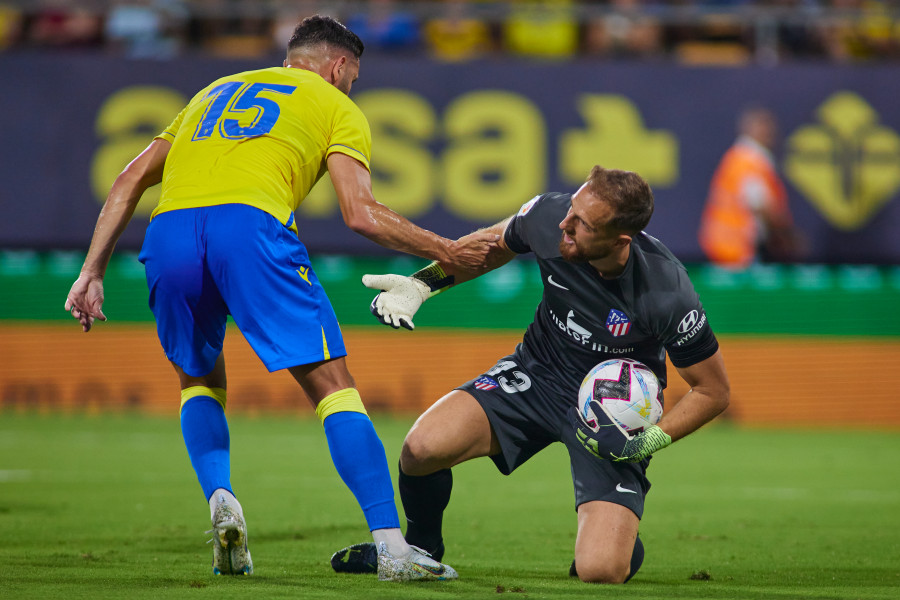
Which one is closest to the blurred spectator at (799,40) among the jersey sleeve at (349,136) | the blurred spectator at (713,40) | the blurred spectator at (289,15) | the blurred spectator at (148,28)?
the blurred spectator at (713,40)

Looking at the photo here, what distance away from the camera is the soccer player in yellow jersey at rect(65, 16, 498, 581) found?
3.90 m

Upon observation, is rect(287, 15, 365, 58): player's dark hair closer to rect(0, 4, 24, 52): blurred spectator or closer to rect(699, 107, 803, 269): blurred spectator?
rect(699, 107, 803, 269): blurred spectator

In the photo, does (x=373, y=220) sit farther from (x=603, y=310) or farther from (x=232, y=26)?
(x=232, y=26)

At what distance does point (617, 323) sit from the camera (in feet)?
14.7

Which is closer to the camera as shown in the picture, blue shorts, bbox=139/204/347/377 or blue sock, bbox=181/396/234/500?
blue shorts, bbox=139/204/347/377

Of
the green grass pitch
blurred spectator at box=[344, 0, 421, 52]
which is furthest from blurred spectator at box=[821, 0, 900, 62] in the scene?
blurred spectator at box=[344, 0, 421, 52]

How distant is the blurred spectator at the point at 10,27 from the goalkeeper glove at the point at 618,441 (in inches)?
384

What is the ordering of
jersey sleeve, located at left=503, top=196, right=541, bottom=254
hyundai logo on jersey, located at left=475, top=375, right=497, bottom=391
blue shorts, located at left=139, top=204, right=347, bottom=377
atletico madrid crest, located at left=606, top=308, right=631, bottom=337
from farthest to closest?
1. hyundai logo on jersey, located at left=475, top=375, right=497, bottom=391
2. jersey sleeve, located at left=503, top=196, right=541, bottom=254
3. atletico madrid crest, located at left=606, top=308, right=631, bottom=337
4. blue shorts, located at left=139, top=204, right=347, bottom=377

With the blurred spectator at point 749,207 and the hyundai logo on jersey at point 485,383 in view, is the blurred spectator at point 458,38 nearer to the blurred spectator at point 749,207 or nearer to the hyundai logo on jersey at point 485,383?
the blurred spectator at point 749,207

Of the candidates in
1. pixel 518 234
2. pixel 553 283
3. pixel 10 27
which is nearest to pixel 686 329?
pixel 553 283

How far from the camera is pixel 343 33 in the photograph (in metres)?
4.39

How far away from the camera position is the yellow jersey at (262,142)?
4.01 m

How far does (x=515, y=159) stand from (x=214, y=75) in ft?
10.8

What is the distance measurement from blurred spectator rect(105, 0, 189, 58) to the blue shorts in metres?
8.21
